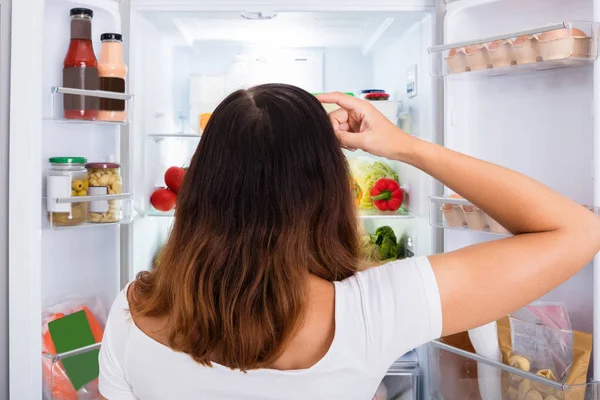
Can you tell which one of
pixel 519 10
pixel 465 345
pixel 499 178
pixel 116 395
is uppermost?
pixel 519 10

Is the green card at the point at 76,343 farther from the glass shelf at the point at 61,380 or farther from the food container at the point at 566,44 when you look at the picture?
the food container at the point at 566,44

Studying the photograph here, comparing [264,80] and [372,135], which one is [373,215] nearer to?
[264,80]

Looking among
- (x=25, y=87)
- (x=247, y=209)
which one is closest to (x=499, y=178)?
(x=247, y=209)

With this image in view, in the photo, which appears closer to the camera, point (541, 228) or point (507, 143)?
point (541, 228)


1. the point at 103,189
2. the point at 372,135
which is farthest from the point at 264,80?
the point at 372,135

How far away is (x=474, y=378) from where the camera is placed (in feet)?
6.07

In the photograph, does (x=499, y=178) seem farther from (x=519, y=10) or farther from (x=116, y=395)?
(x=519, y=10)

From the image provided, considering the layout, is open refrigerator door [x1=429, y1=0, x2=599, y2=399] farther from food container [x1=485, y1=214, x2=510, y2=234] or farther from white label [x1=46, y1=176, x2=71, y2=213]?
white label [x1=46, y1=176, x2=71, y2=213]

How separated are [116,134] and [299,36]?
81 cm

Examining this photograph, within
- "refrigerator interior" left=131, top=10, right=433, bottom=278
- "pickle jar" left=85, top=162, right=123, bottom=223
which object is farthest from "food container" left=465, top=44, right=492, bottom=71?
"pickle jar" left=85, top=162, right=123, bottom=223

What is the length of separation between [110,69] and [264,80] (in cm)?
75

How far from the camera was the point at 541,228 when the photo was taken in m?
0.87

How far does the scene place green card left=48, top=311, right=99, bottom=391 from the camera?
1839mm

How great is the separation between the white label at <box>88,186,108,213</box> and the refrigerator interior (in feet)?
0.91
